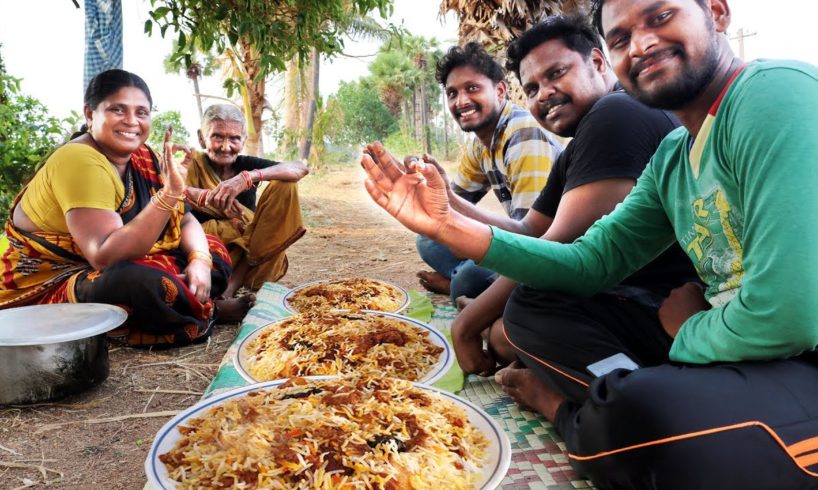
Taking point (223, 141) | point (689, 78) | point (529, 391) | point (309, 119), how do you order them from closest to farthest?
point (689, 78) → point (529, 391) → point (223, 141) → point (309, 119)

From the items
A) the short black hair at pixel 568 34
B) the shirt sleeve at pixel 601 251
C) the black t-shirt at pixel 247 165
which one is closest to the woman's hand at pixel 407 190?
the shirt sleeve at pixel 601 251

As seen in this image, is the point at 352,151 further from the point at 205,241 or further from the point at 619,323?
the point at 619,323

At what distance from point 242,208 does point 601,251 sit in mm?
3099

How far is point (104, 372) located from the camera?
2525mm

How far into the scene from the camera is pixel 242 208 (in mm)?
4219

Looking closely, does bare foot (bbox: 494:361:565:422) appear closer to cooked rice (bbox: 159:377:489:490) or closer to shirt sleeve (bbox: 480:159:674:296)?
shirt sleeve (bbox: 480:159:674:296)

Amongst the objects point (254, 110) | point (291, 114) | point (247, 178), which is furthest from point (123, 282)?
point (291, 114)

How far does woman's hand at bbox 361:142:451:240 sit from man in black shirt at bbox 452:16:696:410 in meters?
0.48

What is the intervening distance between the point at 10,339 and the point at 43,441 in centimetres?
44

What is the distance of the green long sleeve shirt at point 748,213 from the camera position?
3.71 feet

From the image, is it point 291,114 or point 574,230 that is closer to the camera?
point 574,230

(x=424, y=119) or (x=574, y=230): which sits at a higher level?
(x=424, y=119)

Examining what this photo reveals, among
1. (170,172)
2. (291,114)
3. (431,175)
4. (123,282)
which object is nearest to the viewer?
(431,175)

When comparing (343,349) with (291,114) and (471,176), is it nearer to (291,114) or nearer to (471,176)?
(471,176)
